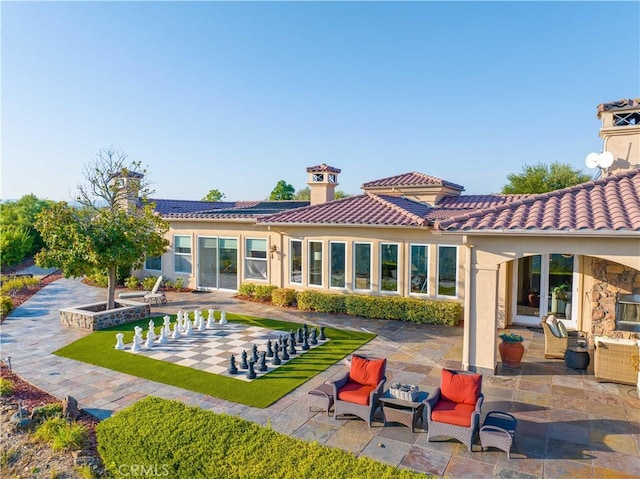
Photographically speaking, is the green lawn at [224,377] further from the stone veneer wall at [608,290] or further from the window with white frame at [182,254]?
the window with white frame at [182,254]

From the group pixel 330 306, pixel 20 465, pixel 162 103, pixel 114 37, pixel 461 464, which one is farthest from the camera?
pixel 162 103

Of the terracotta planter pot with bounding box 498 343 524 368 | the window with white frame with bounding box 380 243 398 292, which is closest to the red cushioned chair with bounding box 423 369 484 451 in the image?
the terracotta planter pot with bounding box 498 343 524 368

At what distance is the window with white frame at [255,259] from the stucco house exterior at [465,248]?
0.18 feet

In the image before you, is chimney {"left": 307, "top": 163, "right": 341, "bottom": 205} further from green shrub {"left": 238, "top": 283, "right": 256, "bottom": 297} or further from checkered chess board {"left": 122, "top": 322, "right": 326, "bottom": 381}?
checkered chess board {"left": 122, "top": 322, "right": 326, "bottom": 381}

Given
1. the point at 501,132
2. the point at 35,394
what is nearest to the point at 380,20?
the point at 501,132

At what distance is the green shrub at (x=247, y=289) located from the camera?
19.6 metres

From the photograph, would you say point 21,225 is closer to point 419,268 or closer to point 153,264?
point 153,264

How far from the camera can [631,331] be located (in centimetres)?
1170

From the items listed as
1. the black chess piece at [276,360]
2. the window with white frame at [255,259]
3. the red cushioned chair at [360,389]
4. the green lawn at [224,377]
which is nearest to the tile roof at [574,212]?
the red cushioned chair at [360,389]

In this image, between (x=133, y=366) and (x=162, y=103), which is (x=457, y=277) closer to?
(x=133, y=366)

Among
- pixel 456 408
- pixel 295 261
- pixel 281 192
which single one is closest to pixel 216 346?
pixel 295 261

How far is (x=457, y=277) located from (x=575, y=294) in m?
3.81

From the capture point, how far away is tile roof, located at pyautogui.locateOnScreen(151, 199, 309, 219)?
21.9m

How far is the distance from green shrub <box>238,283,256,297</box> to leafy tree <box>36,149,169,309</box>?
4955mm
